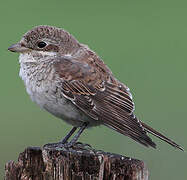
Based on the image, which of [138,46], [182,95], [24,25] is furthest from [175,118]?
[24,25]

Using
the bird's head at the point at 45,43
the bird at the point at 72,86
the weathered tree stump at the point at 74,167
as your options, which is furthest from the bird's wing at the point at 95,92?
the weathered tree stump at the point at 74,167

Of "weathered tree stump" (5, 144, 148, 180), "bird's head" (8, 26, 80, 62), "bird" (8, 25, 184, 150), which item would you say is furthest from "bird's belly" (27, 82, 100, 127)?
"weathered tree stump" (5, 144, 148, 180)

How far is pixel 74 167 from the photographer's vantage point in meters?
6.28

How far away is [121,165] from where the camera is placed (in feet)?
20.6

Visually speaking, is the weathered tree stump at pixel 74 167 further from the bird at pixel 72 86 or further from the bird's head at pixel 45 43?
the bird's head at pixel 45 43

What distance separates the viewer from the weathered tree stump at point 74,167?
6184 mm

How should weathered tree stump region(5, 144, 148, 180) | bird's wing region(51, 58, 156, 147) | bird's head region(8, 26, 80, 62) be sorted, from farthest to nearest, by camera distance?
1. bird's head region(8, 26, 80, 62)
2. bird's wing region(51, 58, 156, 147)
3. weathered tree stump region(5, 144, 148, 180)

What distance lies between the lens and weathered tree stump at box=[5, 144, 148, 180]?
6.18 m

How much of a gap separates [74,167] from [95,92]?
2.08 meters

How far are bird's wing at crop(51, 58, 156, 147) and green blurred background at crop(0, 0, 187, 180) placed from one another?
1.89m

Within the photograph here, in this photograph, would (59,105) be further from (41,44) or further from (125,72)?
(125,72)

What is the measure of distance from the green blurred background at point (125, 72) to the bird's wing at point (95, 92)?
189 centimetres

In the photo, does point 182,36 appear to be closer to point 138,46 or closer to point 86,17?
point 138,46

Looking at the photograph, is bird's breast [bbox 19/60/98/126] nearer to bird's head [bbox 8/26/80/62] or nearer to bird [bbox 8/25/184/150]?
bird [bbox 8/25/184/150]
